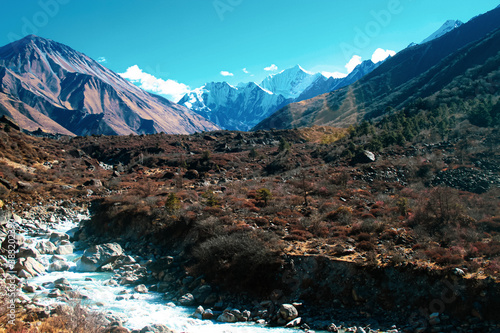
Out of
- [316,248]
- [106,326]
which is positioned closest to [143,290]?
[106,326]

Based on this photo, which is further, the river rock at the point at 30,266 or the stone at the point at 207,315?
the river rock at the point at 30,266

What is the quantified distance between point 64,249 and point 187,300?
38.4 ft

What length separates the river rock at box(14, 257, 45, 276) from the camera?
14.4m

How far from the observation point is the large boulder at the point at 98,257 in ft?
53.3

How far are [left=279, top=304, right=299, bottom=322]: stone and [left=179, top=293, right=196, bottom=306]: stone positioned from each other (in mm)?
4137

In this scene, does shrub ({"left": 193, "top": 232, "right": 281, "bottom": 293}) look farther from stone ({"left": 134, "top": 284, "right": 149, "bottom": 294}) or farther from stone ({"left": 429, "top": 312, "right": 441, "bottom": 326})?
stone ({"left": 429, "top": 312, "right": 441, "bottom": 326})

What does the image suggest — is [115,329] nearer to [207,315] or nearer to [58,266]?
[207,315]

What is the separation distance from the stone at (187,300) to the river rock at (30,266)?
8.44m

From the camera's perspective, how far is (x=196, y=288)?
1323cm

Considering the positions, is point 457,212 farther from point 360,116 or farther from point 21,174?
point 360,116

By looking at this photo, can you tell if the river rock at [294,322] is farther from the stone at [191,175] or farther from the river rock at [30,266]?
the stone at [191,175]

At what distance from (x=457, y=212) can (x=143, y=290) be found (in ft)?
56.5

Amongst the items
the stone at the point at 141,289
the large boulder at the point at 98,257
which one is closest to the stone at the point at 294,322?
the stone at the point at 141,289

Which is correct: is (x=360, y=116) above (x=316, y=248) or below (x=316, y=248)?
above
